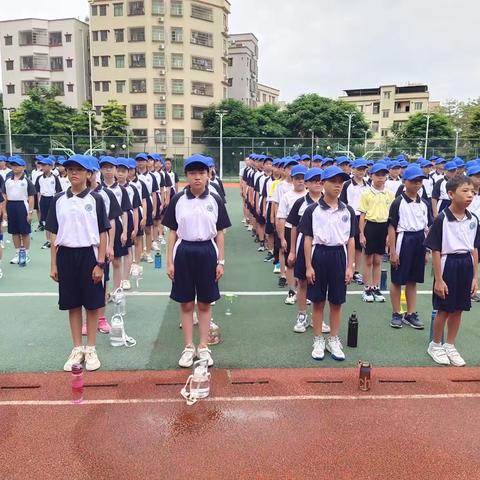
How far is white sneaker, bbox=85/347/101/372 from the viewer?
16.0ft

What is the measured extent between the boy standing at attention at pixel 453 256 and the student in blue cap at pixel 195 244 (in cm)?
231

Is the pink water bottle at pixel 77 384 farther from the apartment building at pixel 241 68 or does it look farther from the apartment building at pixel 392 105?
the apartment building at pixel 392 105

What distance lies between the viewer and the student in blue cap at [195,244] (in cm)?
476

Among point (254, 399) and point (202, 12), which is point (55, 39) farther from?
point (254, 399)

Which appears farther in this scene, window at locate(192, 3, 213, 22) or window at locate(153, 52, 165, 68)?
window at locate(192, 3, 213, 22)

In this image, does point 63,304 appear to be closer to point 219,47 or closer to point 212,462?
point 212,462

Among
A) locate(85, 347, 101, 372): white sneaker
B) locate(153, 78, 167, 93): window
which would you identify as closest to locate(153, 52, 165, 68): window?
locate(153, 78, 167, 93): window

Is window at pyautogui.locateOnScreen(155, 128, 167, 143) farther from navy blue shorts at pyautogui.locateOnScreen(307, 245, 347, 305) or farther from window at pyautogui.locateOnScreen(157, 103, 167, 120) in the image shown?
navy blue shorts at pyautogui.locateOnScreen(307, 245, 347, 305)

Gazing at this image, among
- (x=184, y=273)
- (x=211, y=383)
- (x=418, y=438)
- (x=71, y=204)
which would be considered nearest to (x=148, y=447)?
(x=211, y=383)

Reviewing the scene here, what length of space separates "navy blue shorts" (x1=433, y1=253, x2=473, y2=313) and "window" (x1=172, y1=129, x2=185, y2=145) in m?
42.9

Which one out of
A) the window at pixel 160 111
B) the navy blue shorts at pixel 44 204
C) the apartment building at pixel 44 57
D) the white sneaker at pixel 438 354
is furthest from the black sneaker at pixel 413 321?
the apartment building at pixel 44 57

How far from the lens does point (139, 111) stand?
168ft

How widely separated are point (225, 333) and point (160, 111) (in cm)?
4820

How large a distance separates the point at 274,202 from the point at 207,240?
11.6 ft
